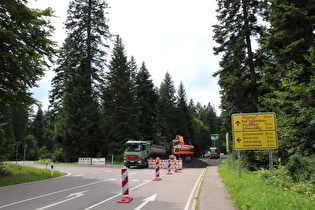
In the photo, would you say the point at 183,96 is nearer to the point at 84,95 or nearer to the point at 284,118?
the point at 84,95

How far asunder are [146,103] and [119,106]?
10392mm

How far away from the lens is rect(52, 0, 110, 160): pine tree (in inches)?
1320

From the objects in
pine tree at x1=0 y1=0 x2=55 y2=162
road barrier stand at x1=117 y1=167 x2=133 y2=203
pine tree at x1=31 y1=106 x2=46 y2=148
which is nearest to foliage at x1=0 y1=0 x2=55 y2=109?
pine tree at x1=0 y1=0 x2=55 y2=162

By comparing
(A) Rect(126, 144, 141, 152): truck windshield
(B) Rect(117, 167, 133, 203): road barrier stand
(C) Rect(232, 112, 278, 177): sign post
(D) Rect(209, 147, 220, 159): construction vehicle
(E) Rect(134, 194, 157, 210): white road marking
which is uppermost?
(C) Rect(232, 112, 278, 177): sign post

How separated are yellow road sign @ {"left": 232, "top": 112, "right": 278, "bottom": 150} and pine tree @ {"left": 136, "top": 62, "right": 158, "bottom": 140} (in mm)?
36422

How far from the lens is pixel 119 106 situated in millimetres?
39906

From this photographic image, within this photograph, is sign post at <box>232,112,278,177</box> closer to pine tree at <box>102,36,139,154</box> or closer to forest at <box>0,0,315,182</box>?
forest at <box>0,0,315,182</box>

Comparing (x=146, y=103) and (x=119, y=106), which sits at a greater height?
(x=146, y=103)

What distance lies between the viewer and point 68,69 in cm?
3541

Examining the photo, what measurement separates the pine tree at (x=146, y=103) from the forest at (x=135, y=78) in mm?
220

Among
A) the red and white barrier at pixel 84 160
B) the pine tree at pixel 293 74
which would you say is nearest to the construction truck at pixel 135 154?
the red and white barrier at pixel 84 160

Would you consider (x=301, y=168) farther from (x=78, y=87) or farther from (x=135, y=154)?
(x=78, y=87)

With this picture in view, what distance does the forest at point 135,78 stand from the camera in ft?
37.0

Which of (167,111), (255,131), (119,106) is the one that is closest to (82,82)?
(119,106)
